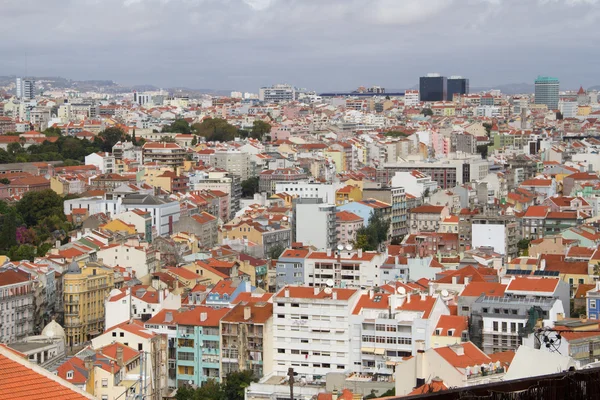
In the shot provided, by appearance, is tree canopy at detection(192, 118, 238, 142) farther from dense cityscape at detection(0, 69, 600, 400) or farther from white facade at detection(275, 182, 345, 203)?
white facade at detection(275, 182, 345, 203)

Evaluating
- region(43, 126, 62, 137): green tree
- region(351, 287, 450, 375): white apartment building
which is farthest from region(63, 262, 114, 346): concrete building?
region(43, 126, 62, 137): green tree

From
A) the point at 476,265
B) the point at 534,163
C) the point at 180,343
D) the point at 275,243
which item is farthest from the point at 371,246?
the point at 534,163

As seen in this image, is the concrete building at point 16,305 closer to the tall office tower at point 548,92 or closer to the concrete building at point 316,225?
the concrete building at point 316,225

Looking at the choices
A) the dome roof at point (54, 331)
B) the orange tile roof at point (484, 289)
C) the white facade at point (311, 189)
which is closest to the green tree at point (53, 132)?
the white facade at point (311, 189)

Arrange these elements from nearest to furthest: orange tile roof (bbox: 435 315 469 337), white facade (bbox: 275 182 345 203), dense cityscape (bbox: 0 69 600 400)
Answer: dense cityscape (bbox: 0 69 600 400) → orange tile roof (bbox: 435 315 469 337) → white facade (bbox: 275 182 345 203)

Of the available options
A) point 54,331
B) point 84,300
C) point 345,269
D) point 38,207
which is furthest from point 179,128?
A: point 54,331

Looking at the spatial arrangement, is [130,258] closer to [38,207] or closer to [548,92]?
[38,207]
